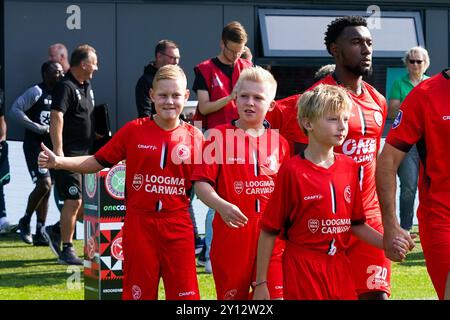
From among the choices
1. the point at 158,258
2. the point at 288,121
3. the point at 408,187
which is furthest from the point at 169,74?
the point at 408,187

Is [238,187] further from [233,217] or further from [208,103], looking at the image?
[208,103]

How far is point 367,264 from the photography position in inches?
250

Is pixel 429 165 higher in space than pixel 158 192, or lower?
higher

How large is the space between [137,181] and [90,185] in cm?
192

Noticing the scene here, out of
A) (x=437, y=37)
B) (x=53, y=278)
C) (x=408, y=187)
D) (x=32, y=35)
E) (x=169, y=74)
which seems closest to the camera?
(x=169, y=74)

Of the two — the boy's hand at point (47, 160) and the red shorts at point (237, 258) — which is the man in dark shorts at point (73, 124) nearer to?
the boy's hand at point (47, 160)

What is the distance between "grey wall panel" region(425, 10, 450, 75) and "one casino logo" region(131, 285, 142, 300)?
8.93 m

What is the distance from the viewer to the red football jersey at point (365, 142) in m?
6.39

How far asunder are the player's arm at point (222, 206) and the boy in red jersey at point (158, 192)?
0.50 meters

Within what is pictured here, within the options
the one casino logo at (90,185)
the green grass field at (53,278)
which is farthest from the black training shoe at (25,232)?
the one casino logo at (90,185)

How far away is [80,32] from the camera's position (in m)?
13.1
